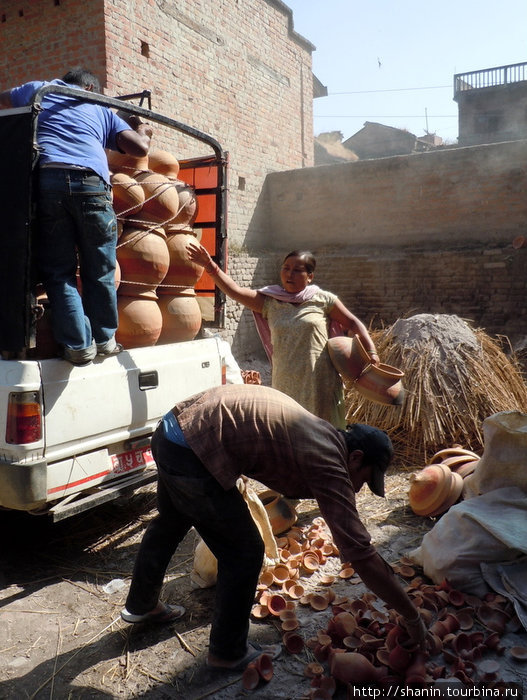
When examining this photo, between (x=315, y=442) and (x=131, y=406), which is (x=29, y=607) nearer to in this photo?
(x=131, y=406)

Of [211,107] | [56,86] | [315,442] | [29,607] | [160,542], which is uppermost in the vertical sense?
[211,107]

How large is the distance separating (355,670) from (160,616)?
1034 millimetres

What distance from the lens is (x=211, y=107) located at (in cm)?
981

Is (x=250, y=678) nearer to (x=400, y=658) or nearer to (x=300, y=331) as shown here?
(x=400, y=658)

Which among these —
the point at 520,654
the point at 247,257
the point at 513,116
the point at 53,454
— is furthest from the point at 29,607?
the point at 513,116

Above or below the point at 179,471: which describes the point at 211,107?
above

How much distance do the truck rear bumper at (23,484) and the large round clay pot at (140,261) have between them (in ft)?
4.29

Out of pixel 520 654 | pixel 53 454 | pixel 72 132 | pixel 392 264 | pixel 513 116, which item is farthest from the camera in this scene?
pixel 513 116

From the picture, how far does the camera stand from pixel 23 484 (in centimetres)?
289

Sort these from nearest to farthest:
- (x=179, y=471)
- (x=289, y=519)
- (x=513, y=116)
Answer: (x=179, y=471) < (x=289, y=519) < (x=513, y=116)

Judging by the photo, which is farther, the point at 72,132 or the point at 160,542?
the point at 72,132

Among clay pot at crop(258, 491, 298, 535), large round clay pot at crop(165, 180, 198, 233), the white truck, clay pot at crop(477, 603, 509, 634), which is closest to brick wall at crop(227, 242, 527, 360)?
large round clay pot at crop(165, 180, 198, 233)

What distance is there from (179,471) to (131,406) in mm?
1241

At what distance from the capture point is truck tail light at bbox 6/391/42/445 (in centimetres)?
289
